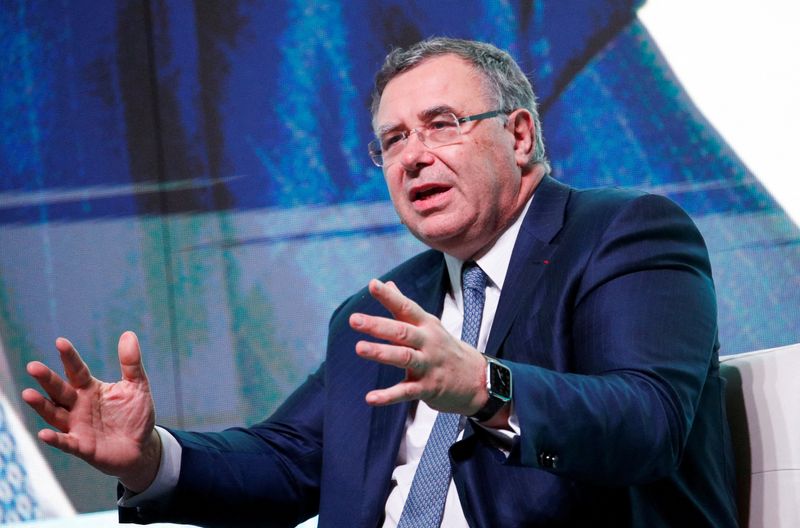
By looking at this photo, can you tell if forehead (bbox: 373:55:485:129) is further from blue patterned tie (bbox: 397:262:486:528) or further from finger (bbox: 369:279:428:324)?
finger (bbox: 369:279:428:324)

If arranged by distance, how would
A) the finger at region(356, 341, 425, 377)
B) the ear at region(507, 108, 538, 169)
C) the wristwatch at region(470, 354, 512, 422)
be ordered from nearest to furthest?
1. the finger at region(356, 341, 425, 377)
2. the wristwatch at region(470, 354, 512, 422)
3. the ear at region(507, 108, 538, 169)

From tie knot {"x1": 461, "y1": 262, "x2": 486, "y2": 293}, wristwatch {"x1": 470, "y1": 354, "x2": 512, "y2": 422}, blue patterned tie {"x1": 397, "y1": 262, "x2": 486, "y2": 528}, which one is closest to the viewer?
wristwatch {"x1": 470, "y1": 354, "x2": 512, "y2": 422}

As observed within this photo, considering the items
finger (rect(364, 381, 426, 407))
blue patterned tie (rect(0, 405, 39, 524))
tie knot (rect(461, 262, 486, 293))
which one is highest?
tie knot (rect(461, 262, 486, 293))

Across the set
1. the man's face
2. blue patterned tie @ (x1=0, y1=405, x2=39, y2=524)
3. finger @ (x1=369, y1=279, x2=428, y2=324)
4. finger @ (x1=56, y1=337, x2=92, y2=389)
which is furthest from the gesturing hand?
blue patterned tie @ (x1=0, y1=405, x2=39, y2=524)

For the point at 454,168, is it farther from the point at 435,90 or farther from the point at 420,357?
the point at 420,357

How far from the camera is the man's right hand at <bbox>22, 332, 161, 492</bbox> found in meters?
1.30

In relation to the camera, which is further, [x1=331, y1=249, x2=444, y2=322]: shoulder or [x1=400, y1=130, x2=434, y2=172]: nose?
[x1=331, y1=249, x2=444, y2=322]: shoulder

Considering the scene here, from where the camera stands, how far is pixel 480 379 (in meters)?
1.09

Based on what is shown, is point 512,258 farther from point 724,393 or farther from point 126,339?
point 126,339

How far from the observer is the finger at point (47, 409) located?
4.09 feet

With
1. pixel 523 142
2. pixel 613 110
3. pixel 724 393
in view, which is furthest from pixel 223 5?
pixel 724 393

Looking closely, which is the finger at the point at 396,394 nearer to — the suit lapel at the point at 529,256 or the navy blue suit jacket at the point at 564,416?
the navy blue suit jacket at the point at 564,416

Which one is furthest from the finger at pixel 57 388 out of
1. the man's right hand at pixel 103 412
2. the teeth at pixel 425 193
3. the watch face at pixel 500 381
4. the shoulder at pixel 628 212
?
the shoulder at pixel 628 212

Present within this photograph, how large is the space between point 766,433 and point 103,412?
3.26 ft
